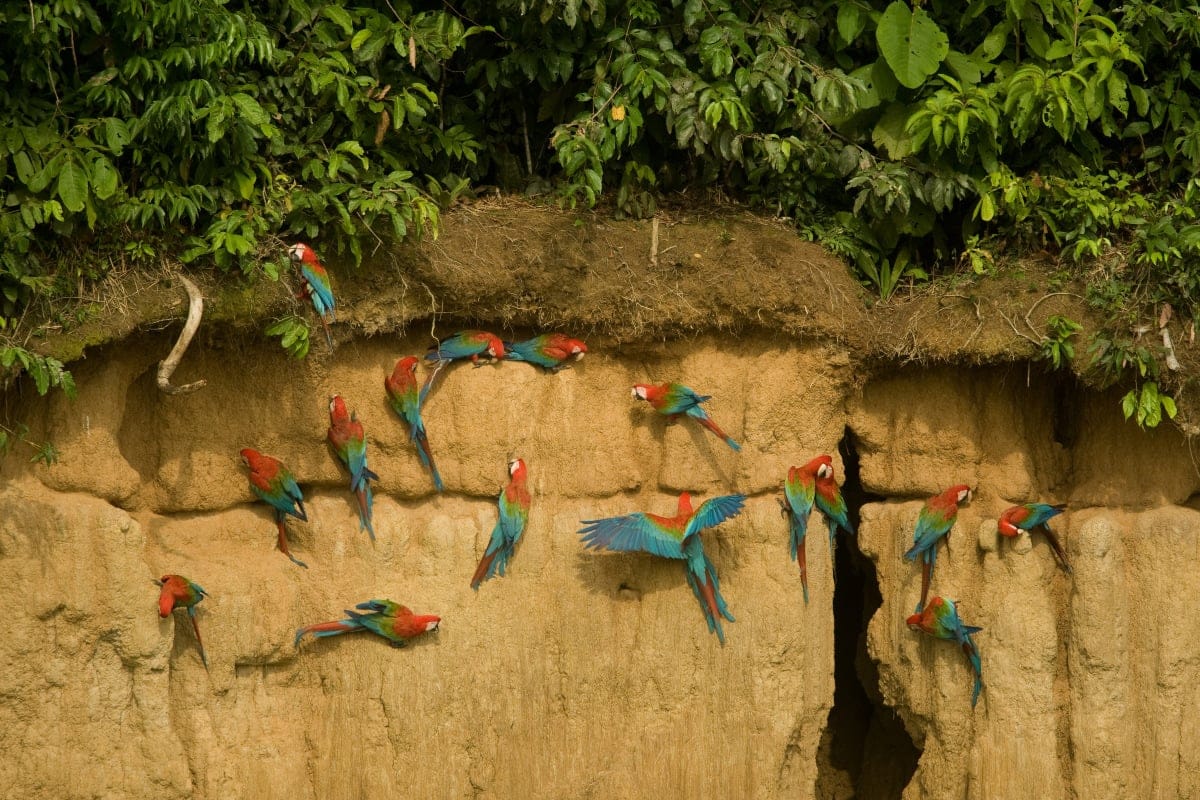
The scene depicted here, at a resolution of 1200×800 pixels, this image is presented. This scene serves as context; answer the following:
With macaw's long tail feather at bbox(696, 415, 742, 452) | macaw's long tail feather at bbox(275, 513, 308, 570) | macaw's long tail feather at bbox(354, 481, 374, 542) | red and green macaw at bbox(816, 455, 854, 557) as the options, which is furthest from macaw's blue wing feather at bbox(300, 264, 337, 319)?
red and green macaw at bbox(816, 455, 854, 557)

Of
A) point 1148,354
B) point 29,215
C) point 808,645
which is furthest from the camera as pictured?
point 808,645

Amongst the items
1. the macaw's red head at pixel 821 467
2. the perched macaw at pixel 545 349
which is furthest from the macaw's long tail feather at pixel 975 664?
the perched macaw at pixel 545 349

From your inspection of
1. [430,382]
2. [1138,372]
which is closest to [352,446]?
[430,382]

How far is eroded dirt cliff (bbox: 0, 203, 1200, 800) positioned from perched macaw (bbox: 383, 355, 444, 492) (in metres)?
0.07

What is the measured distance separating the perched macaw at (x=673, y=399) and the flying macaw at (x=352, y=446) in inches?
48.6

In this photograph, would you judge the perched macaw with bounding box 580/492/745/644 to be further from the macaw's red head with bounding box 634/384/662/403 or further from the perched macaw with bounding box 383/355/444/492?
the perched macaw with bounding box 383/355/444/492

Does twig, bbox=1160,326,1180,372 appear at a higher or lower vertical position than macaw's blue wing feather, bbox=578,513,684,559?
higher

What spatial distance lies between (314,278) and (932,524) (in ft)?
9.87

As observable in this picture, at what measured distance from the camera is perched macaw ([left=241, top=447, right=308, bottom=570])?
6.49 meters

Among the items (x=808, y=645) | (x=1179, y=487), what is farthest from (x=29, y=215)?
(x=1179, y=487)

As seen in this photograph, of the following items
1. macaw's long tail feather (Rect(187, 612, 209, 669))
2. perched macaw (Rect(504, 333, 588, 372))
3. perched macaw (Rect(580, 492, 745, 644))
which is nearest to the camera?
macaw's long tail feather (Rect(187, 612, 209, 669))

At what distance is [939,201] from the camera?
6.90 meters

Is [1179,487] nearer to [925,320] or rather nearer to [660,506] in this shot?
[925,320]

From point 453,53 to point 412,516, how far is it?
6.92 ft
